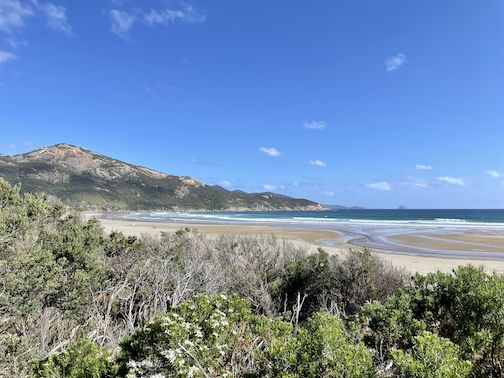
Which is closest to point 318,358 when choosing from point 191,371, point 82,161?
point 191,371

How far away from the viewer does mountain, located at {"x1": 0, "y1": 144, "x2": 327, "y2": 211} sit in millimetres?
96644

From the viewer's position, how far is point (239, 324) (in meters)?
3.11

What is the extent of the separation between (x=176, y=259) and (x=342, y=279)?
5.02m

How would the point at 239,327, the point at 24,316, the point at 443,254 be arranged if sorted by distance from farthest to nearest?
the point at 443,254 < the point at 24,316 < the point at 239,327

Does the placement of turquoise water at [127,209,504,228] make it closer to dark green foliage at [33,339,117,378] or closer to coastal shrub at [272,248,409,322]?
coastal shrub at [272,248,409,322]

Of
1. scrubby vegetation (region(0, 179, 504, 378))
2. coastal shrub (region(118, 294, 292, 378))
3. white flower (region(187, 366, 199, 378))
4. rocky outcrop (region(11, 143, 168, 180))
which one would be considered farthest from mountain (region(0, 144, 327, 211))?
white flower (region(187, 366, 199, 378))

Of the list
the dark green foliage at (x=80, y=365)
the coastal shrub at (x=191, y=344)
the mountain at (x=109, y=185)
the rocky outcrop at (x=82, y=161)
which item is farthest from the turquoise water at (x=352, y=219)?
the rocky outcrop at (x=82, y=161)

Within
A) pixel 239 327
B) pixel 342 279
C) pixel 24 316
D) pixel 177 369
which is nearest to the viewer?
pixel 177 369

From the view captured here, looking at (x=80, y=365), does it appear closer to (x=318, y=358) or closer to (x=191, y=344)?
(x=191, y=344)

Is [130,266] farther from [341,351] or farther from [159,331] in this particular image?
[341,351]

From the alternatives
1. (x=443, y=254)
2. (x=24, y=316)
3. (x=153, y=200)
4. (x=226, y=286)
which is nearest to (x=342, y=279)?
(x=226, y=286)

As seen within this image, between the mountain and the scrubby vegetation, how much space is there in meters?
90.9

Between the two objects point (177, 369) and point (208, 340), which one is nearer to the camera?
point (177, 369)

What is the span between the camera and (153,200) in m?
128
